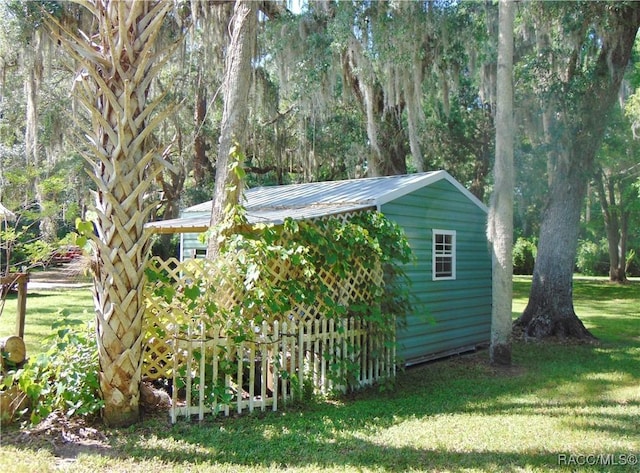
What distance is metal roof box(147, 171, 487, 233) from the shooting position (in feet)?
22.2

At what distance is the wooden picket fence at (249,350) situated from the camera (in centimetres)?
465

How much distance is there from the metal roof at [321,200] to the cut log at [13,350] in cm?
192

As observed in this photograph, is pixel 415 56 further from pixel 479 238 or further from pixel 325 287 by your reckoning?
pixel 325 287

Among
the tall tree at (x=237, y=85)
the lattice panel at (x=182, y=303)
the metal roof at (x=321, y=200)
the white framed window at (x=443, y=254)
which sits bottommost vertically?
the lattice panel at (x=182, y=303)

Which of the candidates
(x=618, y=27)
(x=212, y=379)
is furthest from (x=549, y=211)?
(x=212, y=379)

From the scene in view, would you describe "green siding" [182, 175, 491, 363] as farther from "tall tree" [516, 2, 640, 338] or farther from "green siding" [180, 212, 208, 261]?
"tall tree" [516, 2, 640, 338]

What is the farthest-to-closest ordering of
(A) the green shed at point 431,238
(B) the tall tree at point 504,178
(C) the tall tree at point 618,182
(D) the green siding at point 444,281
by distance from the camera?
(C) the tall tree at point 618,182 < (D) the green siding at point 444,281 < (A) the green shed at point 431,238 < (B) the tall tree at point 504,178

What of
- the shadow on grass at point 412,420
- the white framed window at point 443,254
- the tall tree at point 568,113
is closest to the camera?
the shadow on grass at point 412,420

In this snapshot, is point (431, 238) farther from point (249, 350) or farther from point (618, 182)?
point (618, 182)

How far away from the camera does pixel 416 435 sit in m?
4.43

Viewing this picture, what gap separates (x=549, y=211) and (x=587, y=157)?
1.18 meters

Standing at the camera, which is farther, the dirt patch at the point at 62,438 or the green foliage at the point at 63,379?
the green foliage at the point at 63,379

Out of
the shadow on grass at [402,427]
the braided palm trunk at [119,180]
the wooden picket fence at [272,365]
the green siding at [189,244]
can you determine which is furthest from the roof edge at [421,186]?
the green siding at [189,244]

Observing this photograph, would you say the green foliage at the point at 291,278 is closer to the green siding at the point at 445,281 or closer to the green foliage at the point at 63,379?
the green foliage at the point at 63,379
